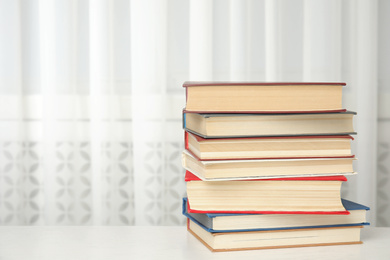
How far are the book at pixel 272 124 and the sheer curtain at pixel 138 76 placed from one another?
19.6 inches

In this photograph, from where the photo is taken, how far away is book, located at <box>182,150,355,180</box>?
→ 29.0 inches

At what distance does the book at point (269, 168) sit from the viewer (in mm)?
738

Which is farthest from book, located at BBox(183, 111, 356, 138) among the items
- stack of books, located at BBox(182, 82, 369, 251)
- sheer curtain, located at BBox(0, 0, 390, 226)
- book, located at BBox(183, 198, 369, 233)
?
sheer curtain, located at BBox(0, 0, 390, 226)

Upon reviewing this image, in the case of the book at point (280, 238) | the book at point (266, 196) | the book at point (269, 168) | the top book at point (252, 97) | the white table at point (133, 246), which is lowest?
the white table at point (133, 246)

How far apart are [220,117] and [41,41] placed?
68cm

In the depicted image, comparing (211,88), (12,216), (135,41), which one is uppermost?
(135,41)

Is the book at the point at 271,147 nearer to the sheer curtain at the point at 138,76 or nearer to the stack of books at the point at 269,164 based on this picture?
the stack of books at the point at 269,164

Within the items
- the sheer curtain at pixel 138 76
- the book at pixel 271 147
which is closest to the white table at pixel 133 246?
the book at pixel 271 147

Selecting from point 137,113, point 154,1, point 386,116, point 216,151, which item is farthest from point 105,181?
point 386,116

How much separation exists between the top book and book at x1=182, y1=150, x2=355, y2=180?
0.25ft

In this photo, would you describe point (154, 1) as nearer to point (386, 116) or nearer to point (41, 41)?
point (41, 41)

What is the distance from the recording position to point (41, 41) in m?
1.24

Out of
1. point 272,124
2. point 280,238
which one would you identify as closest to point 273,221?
point 280,238

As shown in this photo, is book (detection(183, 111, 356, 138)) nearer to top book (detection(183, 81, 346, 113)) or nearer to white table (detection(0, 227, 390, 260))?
top book (detection(183, 81, 346, 113))
